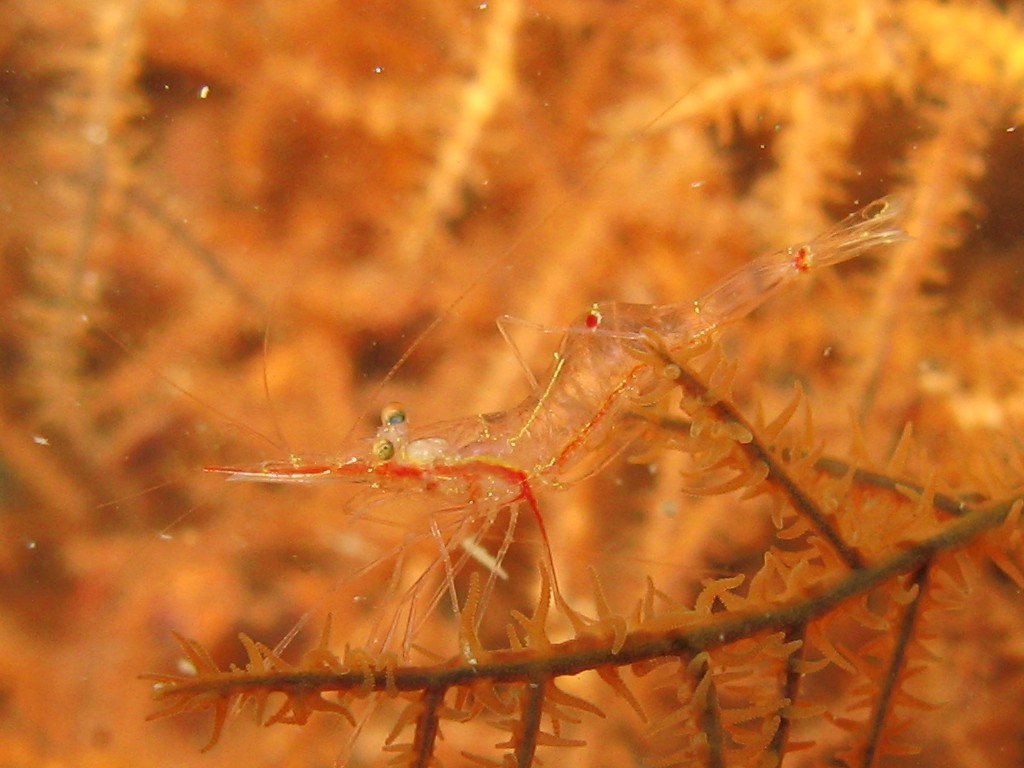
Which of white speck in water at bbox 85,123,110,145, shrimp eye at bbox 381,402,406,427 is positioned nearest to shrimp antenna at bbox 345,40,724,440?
shrimp eye at bbox 381,402,406,427

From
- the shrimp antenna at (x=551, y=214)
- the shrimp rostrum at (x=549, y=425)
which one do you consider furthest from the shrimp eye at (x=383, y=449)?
the shrimp antenna at (x=551, y=214)

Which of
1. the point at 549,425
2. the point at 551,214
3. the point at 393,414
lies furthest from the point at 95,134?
the point at 549,425

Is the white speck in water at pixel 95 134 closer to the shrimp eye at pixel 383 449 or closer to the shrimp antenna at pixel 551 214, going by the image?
the shrimp antenna at pixel 551 214

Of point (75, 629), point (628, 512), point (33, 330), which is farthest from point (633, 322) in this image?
point (75, 629)

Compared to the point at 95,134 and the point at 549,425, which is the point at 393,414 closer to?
the point at 549,425

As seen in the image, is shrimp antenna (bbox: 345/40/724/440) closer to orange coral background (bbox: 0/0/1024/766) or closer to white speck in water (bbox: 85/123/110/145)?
orange coral background (bbox: 0/0/1024/766)

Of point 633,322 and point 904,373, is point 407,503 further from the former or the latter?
point 904,373
